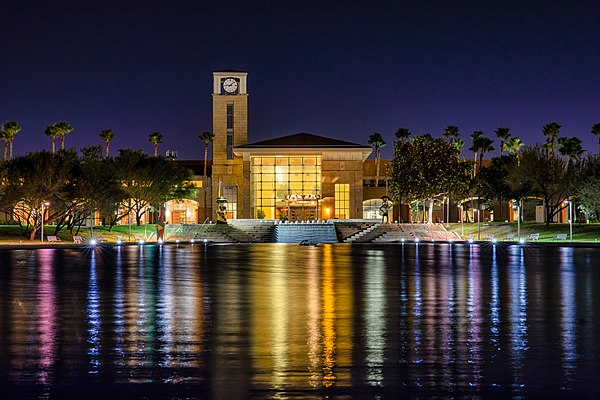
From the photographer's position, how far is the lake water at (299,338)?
9188 millimetres

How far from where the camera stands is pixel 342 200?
105 metres

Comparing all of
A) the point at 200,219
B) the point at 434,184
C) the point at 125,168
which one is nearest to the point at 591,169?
the point at 434,184

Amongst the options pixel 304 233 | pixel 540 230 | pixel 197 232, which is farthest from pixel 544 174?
→ pixel 197 232

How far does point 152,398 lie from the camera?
8.54 m

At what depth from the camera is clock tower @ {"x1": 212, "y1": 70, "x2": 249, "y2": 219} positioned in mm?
108438

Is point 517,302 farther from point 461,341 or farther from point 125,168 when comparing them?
point 125,168

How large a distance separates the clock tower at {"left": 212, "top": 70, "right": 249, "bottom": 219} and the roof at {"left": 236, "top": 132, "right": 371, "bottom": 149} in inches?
244

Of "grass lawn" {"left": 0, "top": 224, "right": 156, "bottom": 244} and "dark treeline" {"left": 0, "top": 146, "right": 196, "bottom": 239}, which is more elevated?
"dark treeline" {"left": 0, "top": 146, "right": 196, "bottom": 239}

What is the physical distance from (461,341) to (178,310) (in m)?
6.47

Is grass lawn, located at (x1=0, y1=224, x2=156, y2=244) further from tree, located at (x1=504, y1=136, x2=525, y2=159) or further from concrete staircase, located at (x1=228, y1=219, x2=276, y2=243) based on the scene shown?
tree, located at (x1=504, y1=136, x2=525, y2=159)

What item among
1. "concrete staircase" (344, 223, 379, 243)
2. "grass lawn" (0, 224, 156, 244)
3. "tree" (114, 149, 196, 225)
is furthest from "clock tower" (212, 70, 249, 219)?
"concrete staircase" (344, 223, 379, 243)

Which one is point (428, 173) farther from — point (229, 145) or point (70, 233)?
point (70, 233)

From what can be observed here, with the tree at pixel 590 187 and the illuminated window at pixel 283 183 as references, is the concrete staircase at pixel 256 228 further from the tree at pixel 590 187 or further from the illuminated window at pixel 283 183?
the tree at pixel 590 187

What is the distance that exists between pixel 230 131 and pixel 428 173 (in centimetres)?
3297
